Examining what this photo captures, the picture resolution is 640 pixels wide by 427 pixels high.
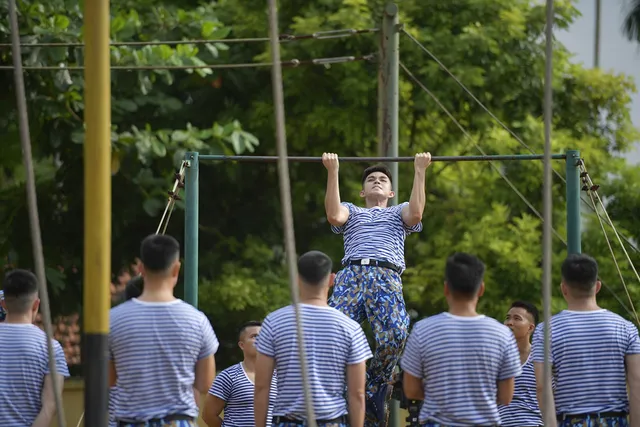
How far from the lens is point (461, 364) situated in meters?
5.04

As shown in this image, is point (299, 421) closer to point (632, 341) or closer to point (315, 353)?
point (315, 353)

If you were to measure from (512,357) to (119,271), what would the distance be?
9.75 m

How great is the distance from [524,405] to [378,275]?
109 cm

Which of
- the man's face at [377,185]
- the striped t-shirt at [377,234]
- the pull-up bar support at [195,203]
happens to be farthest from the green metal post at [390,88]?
the striped t-shirt at [377,234]

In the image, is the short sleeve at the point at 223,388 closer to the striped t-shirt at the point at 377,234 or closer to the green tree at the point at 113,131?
the striped t-shirt at the point at 377,234

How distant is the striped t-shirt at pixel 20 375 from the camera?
18.1 feet

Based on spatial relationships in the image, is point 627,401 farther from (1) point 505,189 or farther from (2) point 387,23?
(1) point 505,189

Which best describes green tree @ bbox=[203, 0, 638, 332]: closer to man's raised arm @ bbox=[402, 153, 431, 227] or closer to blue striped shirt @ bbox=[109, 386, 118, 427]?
man's raised arm @ bbox=[402, 153, 431, 227]

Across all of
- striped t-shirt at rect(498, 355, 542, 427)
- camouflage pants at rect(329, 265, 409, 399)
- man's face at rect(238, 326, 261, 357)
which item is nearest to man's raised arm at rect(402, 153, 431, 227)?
camouflage pants at rect(329, 265, 409, 399)

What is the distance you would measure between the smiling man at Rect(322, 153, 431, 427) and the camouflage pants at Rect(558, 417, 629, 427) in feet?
5.27

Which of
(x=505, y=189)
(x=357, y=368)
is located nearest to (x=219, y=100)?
(x=505, y=189)

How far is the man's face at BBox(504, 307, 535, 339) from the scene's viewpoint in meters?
7.31

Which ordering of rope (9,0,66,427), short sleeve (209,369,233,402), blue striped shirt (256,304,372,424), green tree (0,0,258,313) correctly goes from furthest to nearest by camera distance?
green tree (0,0,258,313), short sleeve (209,369,233,402), blue striped shirt (256,304,372,424), rope (9,0,66,427)

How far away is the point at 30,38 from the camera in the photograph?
11.3 meters
